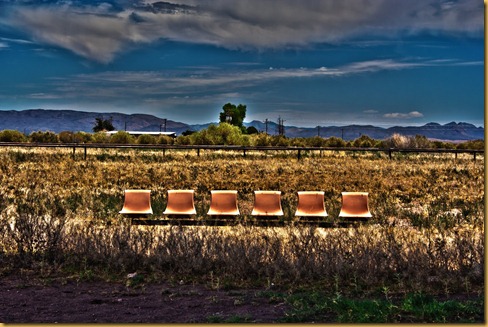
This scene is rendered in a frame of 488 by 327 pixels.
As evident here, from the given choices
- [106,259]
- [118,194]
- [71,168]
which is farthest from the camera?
[71,168]

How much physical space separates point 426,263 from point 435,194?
1271 cm

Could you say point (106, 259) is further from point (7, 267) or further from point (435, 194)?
point (435, 194)

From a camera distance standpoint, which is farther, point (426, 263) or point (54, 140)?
point (54, 140)

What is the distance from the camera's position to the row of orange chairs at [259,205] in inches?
593

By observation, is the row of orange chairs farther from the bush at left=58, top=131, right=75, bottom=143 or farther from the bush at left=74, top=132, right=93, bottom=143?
the bush at left=74, top=132, right=93, bottom=143

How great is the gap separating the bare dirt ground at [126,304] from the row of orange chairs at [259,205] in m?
6.21

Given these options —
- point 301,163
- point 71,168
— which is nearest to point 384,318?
point 71,168

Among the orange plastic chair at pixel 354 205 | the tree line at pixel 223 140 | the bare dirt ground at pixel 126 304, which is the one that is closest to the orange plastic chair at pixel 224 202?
the orange plastic chair at pixel 354 205

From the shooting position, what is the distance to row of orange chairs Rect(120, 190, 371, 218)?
15055 mm

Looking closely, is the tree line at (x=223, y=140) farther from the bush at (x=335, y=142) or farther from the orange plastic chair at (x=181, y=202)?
the orange plastic chair at (x=181, y=202)

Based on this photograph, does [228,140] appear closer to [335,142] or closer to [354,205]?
[335,142]

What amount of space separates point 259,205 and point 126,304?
7547 millimetres

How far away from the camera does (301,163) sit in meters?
34.6

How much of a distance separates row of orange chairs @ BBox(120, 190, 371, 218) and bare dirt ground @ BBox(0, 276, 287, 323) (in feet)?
20.4
